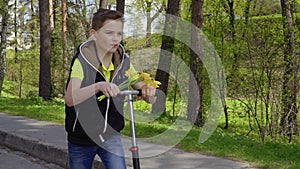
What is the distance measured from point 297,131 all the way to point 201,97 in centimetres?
254

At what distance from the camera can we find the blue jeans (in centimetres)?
341

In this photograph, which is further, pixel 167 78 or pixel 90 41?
pixel 167 78

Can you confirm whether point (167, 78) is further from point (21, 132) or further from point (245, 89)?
point (21, 132)

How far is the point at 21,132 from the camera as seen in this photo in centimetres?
902

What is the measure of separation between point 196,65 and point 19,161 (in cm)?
559

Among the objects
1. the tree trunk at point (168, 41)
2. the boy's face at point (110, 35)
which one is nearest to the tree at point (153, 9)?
the tree trunk at point (168, 41)

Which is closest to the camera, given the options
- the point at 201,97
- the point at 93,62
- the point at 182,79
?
the point at 93,62

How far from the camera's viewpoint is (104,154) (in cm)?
346

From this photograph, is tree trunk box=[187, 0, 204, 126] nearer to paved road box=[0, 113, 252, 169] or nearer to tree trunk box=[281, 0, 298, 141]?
tree trunk box=[281, 0, 298, 141]

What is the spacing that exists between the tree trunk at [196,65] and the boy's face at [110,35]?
25.9 ft

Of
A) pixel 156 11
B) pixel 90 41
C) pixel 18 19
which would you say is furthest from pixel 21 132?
pixel 18 19

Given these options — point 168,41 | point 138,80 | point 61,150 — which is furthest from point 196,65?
point 138,80

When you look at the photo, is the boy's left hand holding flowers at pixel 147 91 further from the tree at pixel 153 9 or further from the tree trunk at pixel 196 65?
the tree at pixel 153 9

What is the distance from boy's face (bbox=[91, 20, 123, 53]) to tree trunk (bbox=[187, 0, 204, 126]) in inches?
311
